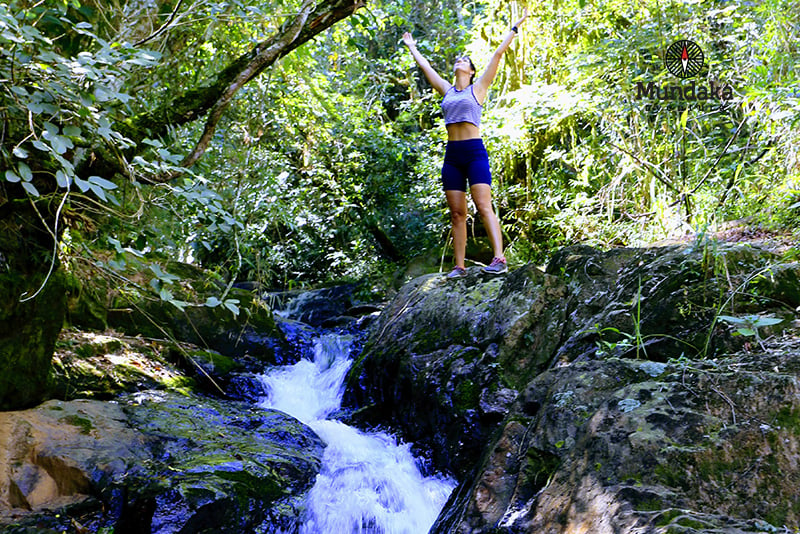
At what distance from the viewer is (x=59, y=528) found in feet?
9.43

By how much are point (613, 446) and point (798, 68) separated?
413 centimetres

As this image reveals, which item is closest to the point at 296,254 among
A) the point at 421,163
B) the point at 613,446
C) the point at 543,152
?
the point at 421,163

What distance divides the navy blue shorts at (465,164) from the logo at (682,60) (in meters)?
2.92

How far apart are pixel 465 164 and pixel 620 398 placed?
2.75 meters

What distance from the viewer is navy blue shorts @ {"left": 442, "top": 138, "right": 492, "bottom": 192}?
14.7ft

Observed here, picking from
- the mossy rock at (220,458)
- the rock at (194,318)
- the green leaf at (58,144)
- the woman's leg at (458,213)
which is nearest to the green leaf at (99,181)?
the green leaf at (58,144)

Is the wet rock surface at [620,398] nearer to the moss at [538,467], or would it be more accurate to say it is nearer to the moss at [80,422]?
the moss at [538,467]

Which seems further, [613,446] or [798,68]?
[798,68]

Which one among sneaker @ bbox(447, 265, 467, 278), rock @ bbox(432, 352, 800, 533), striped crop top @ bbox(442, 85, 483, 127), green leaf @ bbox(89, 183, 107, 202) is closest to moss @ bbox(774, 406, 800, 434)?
rock @ bbox(432, 352, 800, 533)

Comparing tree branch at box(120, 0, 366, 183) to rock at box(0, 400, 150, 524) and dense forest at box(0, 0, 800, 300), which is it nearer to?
dense forest at box(0, 0, 800, 300)

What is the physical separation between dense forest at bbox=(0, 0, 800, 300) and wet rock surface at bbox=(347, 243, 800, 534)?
51 cm

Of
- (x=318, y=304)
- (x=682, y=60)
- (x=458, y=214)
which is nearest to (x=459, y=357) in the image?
(x=458, y=214)

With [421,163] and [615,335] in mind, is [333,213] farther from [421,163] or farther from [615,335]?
[615,335]

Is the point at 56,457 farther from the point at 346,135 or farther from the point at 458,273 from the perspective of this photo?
the point at 346,135
